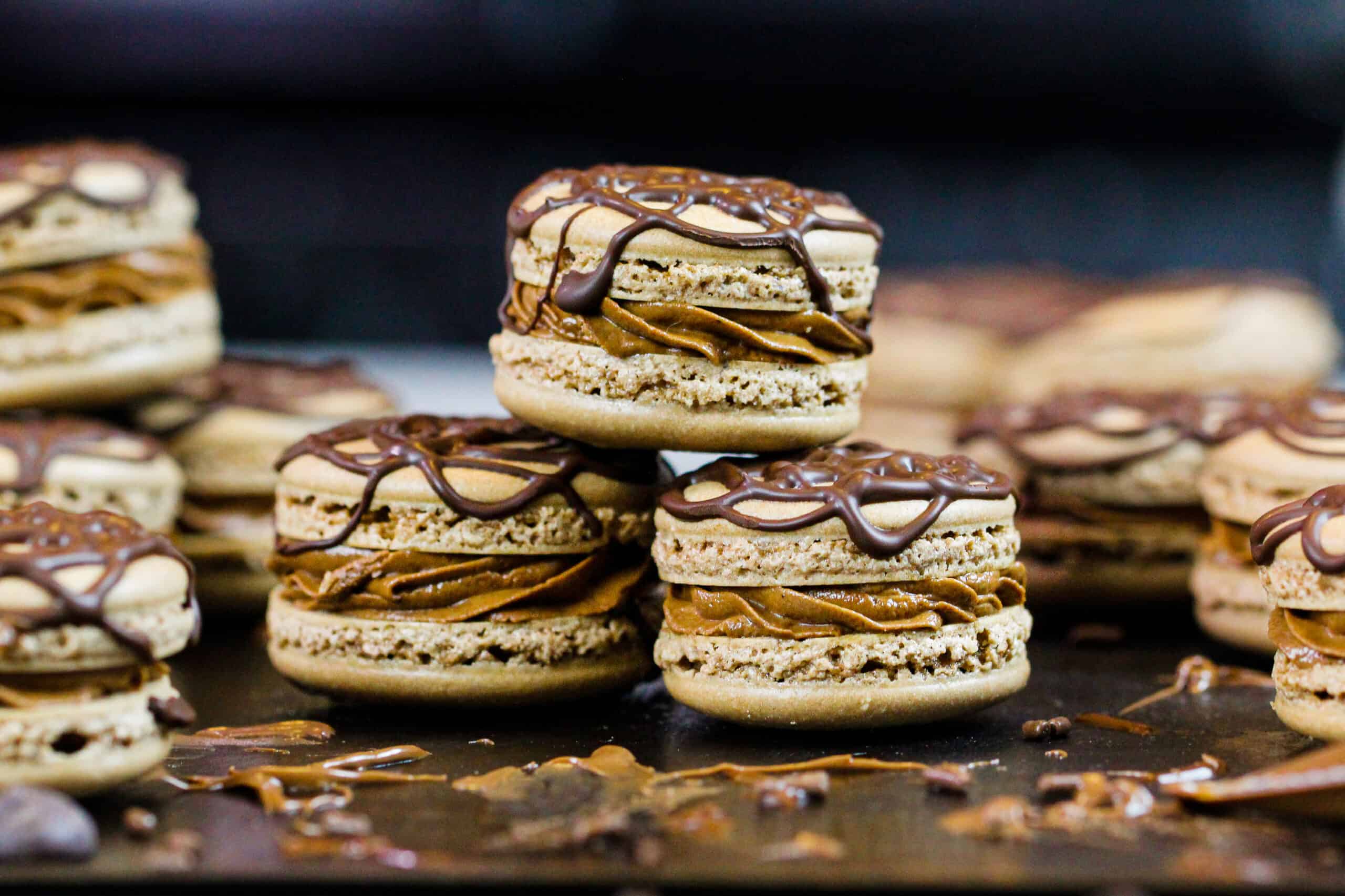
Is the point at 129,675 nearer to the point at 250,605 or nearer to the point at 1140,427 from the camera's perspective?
the point at 250,605

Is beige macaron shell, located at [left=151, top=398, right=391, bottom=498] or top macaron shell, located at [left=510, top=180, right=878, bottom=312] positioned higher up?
top macaron shell, located at [left=510, top=180, right=878, bottom=312]

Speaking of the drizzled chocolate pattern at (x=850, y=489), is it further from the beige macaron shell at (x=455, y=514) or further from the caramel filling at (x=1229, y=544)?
the caramel filling at (x=1229, y=544)

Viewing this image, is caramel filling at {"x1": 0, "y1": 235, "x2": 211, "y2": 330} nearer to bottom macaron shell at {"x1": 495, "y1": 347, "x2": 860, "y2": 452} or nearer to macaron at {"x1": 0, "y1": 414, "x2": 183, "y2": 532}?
macaron at {"x1": 0, "y1": 414, "x2": 183, "y2": 532}

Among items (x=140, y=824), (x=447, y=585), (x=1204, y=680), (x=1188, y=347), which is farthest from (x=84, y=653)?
(x=1188, y=347)

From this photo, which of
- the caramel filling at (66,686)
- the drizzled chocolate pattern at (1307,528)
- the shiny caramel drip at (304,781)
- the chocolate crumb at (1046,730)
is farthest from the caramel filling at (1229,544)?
the caramel filling at (66,686)

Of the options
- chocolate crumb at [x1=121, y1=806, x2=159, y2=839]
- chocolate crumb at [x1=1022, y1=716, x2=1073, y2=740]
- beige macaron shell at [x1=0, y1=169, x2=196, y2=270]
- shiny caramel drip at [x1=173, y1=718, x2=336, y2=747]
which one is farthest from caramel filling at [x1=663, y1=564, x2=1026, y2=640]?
beige macaron shell at [x1=0, y1=169, x2=196, y2=270]

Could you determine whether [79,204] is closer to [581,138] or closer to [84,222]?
[84,222]
